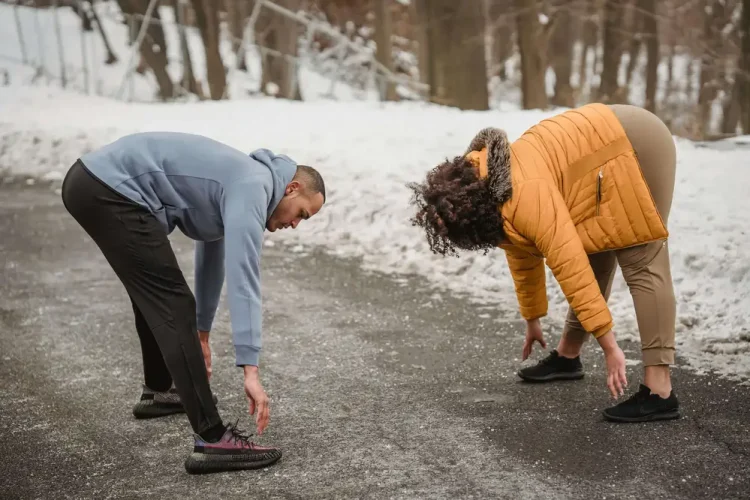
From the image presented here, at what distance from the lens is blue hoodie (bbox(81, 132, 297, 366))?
3.72 meters

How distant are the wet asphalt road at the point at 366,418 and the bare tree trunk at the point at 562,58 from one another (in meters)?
14.9

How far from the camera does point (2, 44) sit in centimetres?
2631

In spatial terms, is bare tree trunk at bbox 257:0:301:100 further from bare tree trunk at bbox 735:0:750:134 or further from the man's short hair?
the man's short hair

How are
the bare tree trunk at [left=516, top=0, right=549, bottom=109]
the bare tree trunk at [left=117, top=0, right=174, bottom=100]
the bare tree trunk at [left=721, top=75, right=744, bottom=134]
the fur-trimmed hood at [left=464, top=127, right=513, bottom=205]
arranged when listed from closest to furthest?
1. the fur-trimmed hood at [left=464, top=127, right=513, bottom=205]
2. the bare tree trunk at [left=516, top=0, right=549, bottom=109]
3. the bare tree trunk at [left=721, top=75, right=744, bottom=134]
4. the bare tree trunk at [left=117, top=0, right=174, bottom=100]

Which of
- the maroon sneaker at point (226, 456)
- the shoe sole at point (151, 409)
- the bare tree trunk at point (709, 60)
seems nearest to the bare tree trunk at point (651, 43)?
the bare tree trunk at point (709, 60)

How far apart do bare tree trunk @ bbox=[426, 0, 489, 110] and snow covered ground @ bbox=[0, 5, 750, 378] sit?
0.82 meters

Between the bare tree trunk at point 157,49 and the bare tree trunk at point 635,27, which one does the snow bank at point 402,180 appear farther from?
the bare tree trunk at point 635,27

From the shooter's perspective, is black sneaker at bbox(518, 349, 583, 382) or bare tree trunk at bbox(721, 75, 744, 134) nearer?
black sneaker at bbox(518, 349, 583, 382)

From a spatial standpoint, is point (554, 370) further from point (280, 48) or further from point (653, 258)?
point (280, 48)

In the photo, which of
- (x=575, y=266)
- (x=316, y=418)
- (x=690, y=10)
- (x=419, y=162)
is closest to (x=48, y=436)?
(x=316, y=418)

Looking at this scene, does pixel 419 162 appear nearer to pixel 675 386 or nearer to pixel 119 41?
pixel 675 386

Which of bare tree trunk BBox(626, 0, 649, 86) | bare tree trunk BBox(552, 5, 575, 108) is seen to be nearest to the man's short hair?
bare tree trunk BBox(552, 5, 575, 108)

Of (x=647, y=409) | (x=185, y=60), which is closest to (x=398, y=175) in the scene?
(x=647, y=409)

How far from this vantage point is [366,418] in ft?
15.0
